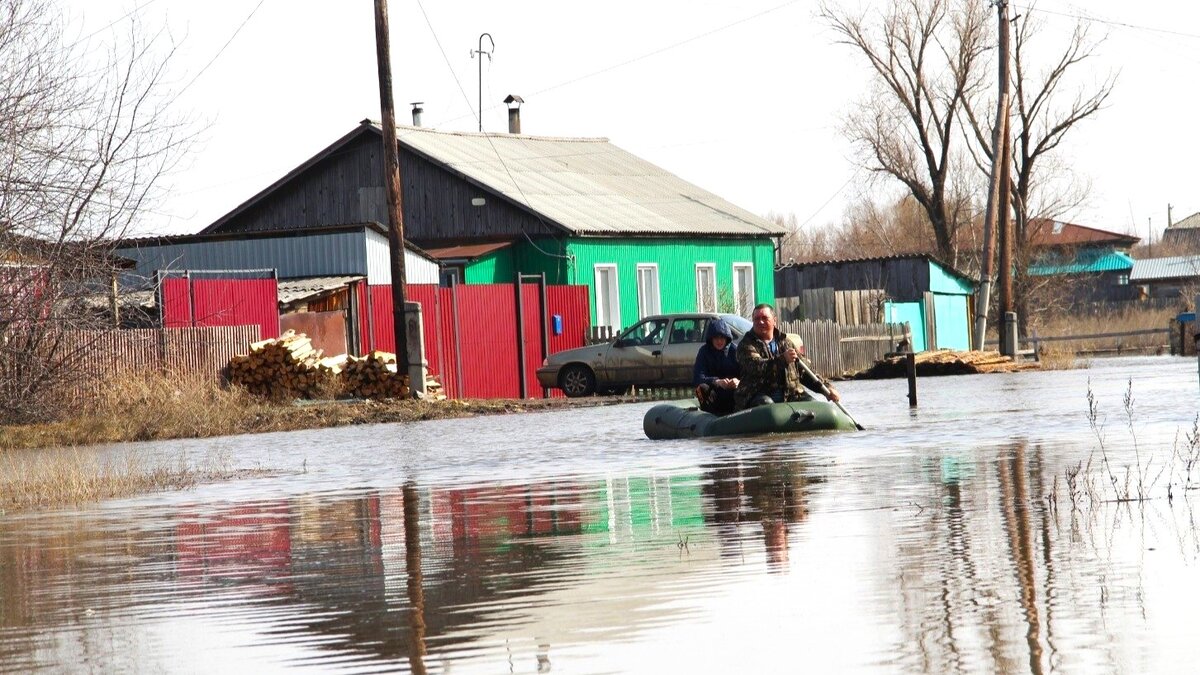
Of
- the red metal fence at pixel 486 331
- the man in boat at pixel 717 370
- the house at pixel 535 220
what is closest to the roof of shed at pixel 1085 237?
the house at pixel 535 220

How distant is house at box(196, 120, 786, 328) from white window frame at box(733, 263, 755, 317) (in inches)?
1.5

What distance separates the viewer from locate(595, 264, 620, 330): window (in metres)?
44.8

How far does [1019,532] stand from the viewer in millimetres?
9383

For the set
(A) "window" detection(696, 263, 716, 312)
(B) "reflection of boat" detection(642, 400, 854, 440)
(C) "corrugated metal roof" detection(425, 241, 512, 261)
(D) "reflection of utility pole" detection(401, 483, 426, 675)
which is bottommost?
(D) "reflection of utility pole" detection(401, 483, 426, 675)

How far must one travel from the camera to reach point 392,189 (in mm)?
31266

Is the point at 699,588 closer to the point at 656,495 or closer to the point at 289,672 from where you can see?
the point at 289,672

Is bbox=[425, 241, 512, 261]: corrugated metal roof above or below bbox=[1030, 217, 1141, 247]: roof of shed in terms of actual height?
below

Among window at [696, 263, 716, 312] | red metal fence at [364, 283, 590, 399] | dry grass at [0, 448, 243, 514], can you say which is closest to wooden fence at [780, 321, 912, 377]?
window at [696, 263, 716, 312]

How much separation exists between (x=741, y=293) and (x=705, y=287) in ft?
5.26

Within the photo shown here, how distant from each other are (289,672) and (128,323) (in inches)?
993

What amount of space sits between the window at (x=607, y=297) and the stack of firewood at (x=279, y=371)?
14.4 metres

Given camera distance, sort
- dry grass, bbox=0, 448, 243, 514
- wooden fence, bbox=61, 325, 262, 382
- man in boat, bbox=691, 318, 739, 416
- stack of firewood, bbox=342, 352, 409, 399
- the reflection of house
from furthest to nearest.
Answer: the reflection of house → stack of firewood, bbox=342, 352, 409, 399 → wooden fence, bbox=61, 325, 262, 382 → man in boat, bbox=691, 318, 739, 416 → dry grass, bbox=0, 448, 243, 514

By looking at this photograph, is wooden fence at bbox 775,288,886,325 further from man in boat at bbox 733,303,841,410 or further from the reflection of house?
the reflection of house

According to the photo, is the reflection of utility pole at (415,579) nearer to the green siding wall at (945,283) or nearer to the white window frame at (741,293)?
the white window frame at (741,293)
